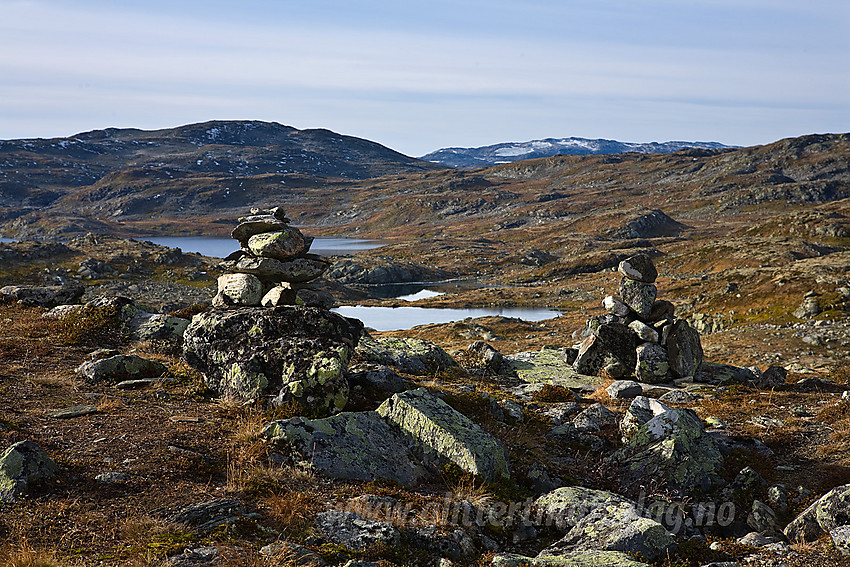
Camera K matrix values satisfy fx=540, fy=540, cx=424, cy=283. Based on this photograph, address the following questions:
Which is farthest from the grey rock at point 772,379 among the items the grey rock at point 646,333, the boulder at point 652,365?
the grey rock at point 646,333

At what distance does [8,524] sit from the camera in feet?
26.5

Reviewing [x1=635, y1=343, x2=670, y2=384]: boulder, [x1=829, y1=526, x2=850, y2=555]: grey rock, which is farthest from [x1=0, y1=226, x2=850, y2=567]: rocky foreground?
[x1=635, y1=343, x2=670, y2=384]: boulder

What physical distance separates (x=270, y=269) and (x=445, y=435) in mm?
8858

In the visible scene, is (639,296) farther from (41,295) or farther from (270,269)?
(41,295)

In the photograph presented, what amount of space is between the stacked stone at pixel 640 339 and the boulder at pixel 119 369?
19.4 m

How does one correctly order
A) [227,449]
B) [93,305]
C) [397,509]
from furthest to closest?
[93,305]
[227,449]
[397,509]

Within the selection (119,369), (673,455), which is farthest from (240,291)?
(673,455)

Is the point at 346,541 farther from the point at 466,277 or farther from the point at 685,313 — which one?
the point at 466,277

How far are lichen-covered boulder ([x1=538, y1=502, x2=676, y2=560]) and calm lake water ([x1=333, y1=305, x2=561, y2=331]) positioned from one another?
7276cm

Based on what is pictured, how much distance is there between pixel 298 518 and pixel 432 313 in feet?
286

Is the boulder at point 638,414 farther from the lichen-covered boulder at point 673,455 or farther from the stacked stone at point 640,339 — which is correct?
the stacked stone at point 640,339

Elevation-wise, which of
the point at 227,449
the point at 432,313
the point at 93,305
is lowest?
the point at 432,313

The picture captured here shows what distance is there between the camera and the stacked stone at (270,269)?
57.7 ft

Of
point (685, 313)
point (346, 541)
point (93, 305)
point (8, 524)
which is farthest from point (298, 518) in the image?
point (685, 313)
